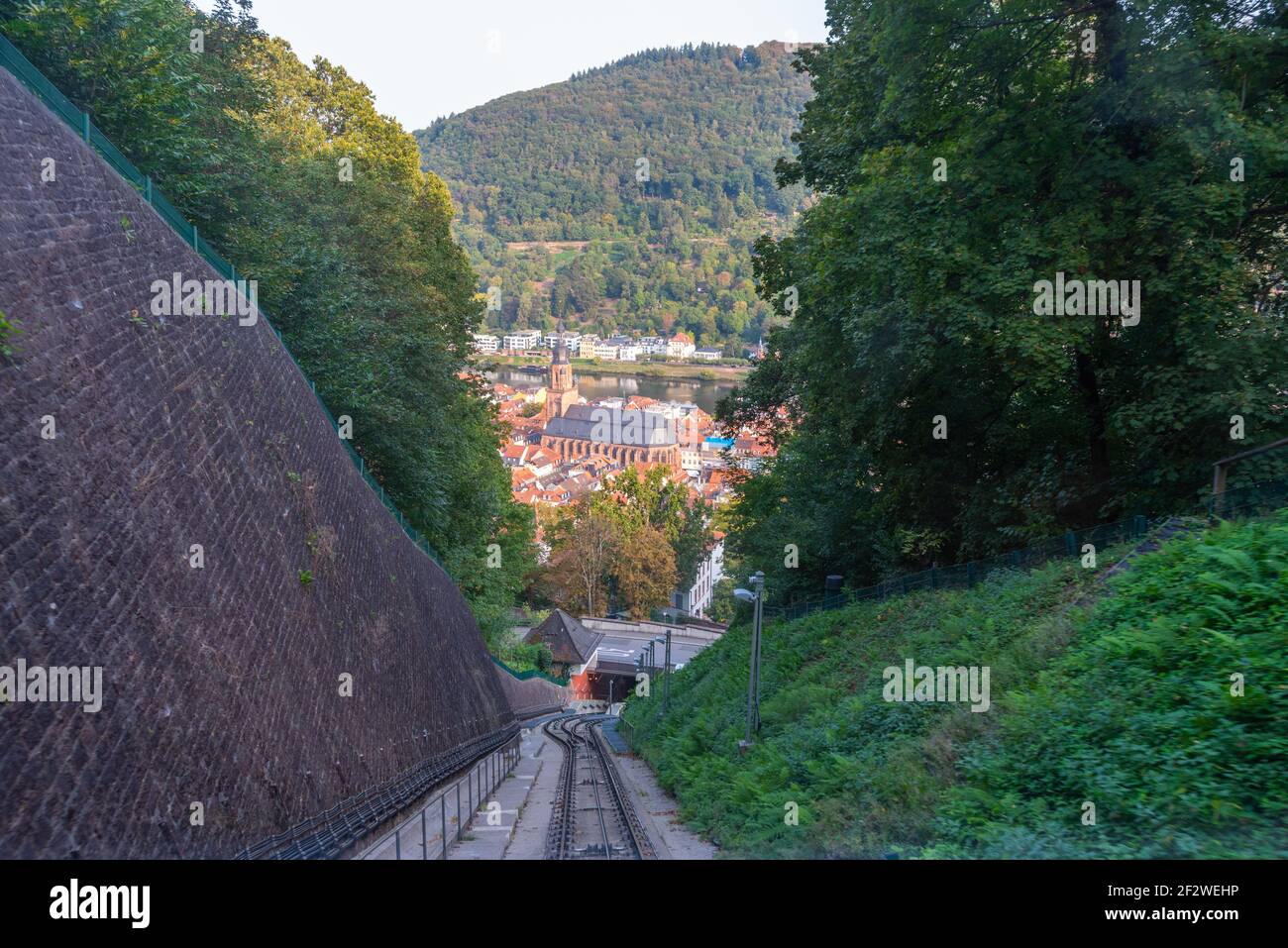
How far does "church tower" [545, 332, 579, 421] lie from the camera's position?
15588cm

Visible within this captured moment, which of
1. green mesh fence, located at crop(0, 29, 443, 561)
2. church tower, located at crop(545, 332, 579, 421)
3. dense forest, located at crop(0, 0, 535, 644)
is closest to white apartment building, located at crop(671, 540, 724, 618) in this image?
dense forest, located at crop(0, 0, 535, 644)

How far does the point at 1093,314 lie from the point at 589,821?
40.9ft

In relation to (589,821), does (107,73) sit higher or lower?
higher

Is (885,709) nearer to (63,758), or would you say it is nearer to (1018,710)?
(1018,710)

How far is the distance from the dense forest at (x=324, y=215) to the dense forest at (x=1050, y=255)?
1220 centimetres

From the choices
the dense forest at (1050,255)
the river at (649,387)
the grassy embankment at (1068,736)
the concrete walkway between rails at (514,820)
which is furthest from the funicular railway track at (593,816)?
the river at (649,387)

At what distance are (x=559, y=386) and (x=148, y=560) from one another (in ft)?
502

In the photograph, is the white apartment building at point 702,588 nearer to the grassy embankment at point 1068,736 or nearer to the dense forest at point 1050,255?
the dense forest at point 1050,255

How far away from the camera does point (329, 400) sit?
20.1m

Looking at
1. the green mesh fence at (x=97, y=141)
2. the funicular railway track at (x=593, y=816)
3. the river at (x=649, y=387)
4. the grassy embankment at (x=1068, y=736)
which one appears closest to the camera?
the grassy embankment at (x=1068, y=736)

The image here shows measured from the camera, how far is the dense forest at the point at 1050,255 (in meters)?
11.6

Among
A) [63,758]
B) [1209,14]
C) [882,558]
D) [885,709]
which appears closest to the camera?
[63,758]
